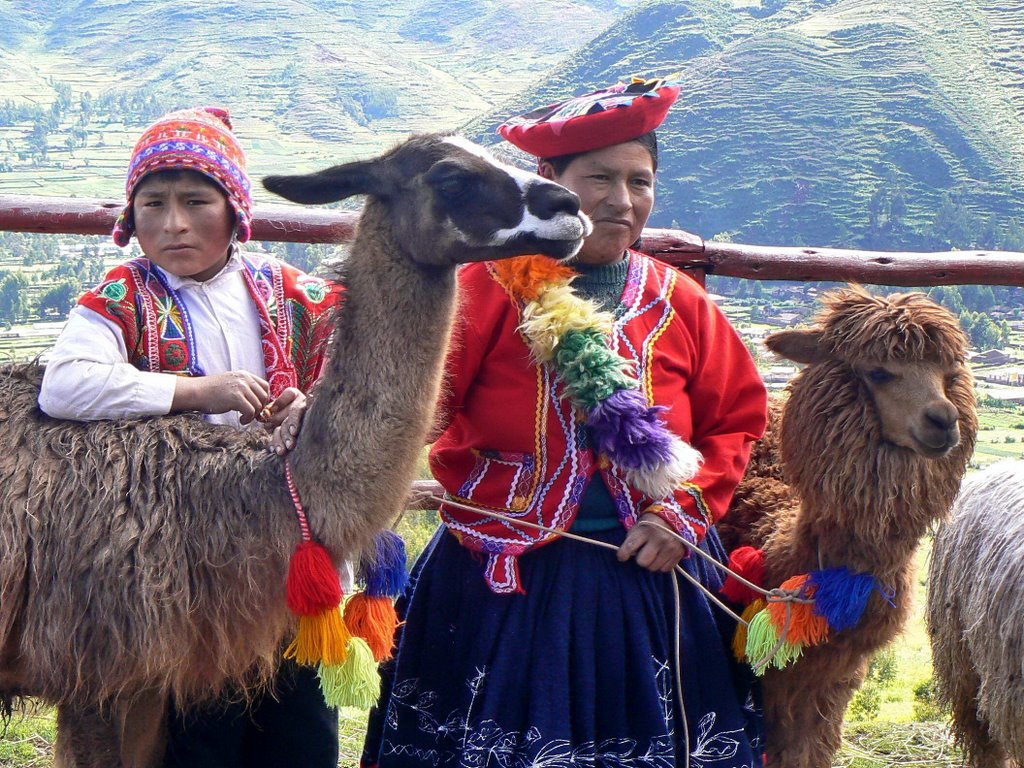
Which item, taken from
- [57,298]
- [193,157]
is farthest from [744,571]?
[57,298]

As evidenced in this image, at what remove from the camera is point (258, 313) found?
251cm

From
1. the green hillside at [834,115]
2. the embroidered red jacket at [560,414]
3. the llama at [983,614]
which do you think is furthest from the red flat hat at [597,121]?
the green hillside at [834,115]

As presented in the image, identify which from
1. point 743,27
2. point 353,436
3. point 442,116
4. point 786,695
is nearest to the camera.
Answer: point 353,436

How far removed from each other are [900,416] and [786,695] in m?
0.76

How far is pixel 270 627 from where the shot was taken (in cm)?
234

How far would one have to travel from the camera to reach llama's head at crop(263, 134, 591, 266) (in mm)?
2164

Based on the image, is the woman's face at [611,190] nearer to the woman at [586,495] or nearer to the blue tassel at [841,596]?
the woman at [586,495]

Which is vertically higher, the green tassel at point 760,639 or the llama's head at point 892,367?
the llama's head at point 892,367

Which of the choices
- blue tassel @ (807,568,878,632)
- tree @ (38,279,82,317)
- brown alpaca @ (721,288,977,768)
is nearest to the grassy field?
brown alpaca @ (721,288,977,768)

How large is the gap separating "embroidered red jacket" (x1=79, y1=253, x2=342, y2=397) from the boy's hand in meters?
0.11

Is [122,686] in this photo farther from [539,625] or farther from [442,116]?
[442,116]

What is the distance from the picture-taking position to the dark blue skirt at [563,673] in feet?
7.47

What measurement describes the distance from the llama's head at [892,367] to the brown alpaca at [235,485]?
3.00ft

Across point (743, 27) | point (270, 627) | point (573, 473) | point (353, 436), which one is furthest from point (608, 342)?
point (743, 27)
